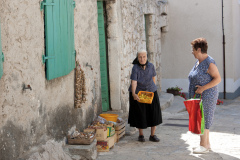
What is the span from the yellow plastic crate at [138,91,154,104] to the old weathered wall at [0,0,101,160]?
1.00m

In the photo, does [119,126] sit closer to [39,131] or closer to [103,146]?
[103,146]

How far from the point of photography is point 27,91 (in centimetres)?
442

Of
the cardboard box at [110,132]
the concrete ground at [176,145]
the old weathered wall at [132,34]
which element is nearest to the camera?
the concrete ground at [176,145]

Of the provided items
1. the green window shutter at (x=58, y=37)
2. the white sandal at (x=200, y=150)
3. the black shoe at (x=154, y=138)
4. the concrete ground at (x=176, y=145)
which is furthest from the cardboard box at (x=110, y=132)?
the white sandal at (x=200, y=150)

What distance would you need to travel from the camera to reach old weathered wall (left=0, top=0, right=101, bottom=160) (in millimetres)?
3979

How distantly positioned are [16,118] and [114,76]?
439cm

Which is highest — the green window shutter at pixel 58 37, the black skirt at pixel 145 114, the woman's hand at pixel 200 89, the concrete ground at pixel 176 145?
the green window shutter at pixel 58 37

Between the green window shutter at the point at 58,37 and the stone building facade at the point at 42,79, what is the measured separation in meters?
0.08

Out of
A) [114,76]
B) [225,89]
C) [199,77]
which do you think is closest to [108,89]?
[114,76]

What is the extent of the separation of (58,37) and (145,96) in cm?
188

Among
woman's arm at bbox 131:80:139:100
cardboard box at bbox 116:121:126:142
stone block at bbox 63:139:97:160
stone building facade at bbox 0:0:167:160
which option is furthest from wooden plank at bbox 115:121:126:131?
stone block at bbox 63:139:97:160

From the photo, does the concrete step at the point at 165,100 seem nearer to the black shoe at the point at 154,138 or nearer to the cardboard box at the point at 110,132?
the black shoe at the point at 154,138

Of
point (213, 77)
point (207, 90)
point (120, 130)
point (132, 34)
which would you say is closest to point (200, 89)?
point (207, 90)

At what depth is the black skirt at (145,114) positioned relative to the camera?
6.52m
